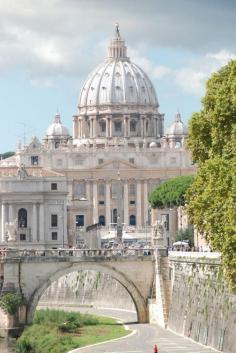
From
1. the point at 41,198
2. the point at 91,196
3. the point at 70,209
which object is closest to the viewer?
the point at 41,198

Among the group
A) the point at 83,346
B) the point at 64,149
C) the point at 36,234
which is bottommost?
the point at 83,346

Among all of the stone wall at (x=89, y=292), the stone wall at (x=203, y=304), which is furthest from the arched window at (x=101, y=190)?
the stone wall at (x=203, y=304)

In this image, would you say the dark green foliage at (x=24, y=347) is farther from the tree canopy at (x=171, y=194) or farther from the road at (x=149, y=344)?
the tree canopy at (x=171, y=194)

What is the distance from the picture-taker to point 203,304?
62250mm

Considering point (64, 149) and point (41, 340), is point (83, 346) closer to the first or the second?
point (41, 340)

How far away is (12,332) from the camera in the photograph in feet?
239

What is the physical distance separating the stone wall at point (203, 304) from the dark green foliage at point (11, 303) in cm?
740

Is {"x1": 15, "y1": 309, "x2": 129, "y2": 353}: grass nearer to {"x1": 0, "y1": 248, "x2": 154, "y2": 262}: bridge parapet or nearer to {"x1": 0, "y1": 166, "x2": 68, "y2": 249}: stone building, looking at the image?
{"x1": 0, "y1": 248, "x2": 154, "y2": 262}: bridge parapet

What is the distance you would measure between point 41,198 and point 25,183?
73.2 inches

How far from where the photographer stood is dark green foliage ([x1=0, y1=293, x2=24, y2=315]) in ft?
240

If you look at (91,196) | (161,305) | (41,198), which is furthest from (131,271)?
(91,196)

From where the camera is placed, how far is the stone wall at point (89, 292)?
279 ft

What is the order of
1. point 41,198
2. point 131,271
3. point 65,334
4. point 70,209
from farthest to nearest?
point 70,209 < point 41,198 < point 131,271 < point 65,334

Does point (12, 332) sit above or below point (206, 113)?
below
